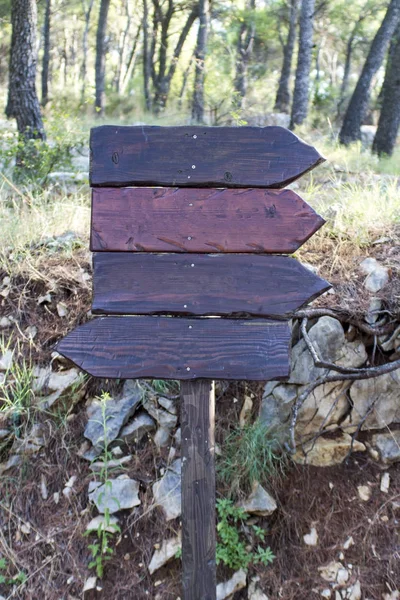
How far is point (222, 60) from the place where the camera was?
52.5ft

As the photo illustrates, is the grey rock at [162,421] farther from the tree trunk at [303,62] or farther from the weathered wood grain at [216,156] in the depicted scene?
the tree trunk at [303,62]

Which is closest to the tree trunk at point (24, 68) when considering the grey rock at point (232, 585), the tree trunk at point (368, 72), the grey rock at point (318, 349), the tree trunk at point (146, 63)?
the grey rock at point (318, 349)

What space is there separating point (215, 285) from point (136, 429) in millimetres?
1532

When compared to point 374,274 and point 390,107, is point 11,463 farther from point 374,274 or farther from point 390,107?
point 390,107

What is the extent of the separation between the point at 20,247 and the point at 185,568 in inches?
98.5

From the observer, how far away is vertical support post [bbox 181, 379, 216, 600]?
83.4 inches

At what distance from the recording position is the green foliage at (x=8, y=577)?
2861 mm

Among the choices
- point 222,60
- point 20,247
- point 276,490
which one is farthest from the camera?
point 222,60

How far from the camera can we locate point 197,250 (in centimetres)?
198

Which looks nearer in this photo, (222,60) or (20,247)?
(20,247)

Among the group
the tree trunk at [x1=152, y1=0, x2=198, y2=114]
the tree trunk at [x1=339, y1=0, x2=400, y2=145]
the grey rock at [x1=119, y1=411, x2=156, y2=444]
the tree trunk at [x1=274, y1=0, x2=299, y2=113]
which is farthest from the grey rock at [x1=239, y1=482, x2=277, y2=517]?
the tree trunk at [x1=152, y1=0, x2=198, y2=114]

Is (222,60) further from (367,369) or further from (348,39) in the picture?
(367,369)

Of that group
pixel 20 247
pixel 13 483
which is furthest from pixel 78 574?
pixel 20 247

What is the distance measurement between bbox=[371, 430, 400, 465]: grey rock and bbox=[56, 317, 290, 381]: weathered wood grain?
4.97 feet
